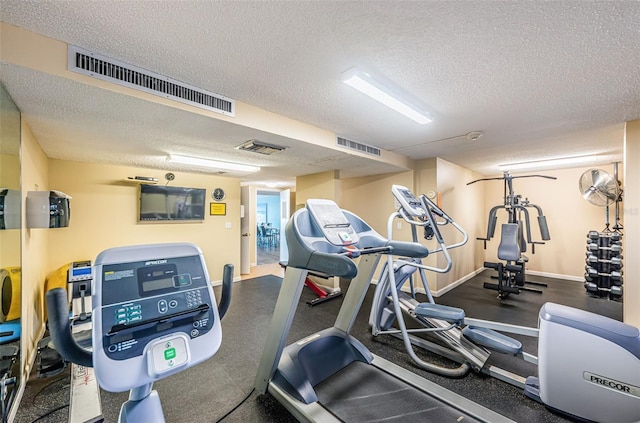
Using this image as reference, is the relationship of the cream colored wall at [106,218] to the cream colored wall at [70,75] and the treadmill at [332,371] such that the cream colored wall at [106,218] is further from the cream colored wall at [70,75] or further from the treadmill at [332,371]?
the treadmill at [332,371]

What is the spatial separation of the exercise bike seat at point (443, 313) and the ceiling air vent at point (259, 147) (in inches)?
90.7

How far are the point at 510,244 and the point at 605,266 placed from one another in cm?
149

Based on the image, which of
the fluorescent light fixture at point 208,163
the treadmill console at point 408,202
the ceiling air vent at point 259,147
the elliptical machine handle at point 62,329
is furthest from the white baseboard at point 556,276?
the elliptical machine handle at point 62,329

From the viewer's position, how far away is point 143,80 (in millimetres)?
1764

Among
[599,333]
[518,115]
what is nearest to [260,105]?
[518,115]

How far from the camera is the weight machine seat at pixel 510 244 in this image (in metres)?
4.44

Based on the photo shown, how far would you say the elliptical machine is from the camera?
753 mm

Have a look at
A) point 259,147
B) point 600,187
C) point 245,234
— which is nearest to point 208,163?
point 259,147

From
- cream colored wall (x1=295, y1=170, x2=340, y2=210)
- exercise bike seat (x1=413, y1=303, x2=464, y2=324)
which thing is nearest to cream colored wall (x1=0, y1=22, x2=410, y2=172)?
cream colored wall (x1=295, y1=170, x2=340, y2=210)

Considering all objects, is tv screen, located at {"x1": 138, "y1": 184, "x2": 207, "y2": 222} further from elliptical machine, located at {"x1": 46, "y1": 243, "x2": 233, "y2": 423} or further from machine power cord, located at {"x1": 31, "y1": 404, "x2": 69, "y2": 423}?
elliptical machine, located at {"x1": 46, "y1": 243, "x2": 233, "y2": 423}

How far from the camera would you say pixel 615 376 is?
1501mm

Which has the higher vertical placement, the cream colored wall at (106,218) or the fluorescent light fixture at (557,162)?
the fluorescent light fixture at (557,162)

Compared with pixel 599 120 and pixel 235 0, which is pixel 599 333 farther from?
pixel 235 0

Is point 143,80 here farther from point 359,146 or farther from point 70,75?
point 359,146
